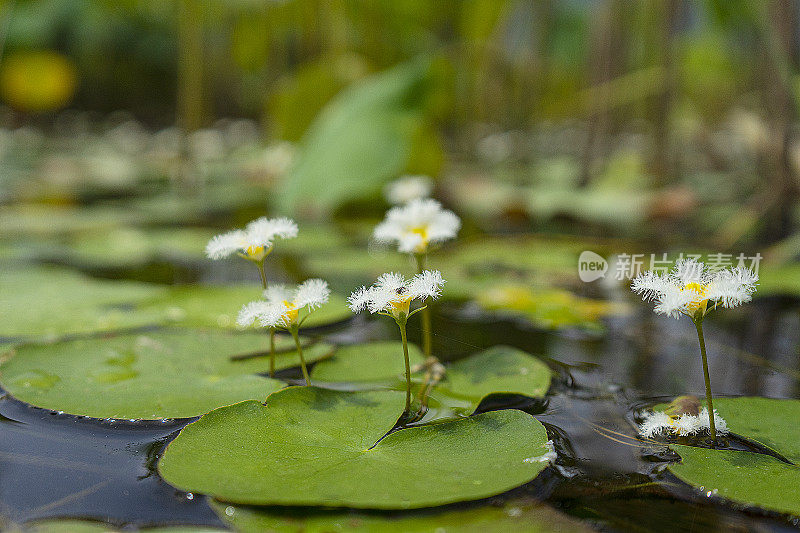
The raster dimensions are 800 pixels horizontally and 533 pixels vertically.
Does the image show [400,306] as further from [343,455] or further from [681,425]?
[681,425]

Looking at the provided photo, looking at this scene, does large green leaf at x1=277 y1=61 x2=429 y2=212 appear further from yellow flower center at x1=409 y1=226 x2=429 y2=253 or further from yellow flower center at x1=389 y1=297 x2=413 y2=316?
yellow flower center at x1=389 y1=297 x2=413 y2=316

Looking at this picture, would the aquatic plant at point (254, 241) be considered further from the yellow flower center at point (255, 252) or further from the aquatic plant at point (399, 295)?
the aquatic plant at point (399, 295)

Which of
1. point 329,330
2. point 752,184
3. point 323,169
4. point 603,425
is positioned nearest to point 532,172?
point 752,184

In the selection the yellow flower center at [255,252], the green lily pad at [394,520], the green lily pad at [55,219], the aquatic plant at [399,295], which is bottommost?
the green lily pad at [394,520]

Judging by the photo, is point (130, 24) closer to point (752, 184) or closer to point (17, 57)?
point (17, 57)

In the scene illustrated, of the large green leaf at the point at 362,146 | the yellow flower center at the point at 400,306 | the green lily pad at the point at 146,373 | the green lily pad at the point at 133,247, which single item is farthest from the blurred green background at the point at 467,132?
the yellow flower center at the point at 400,306
